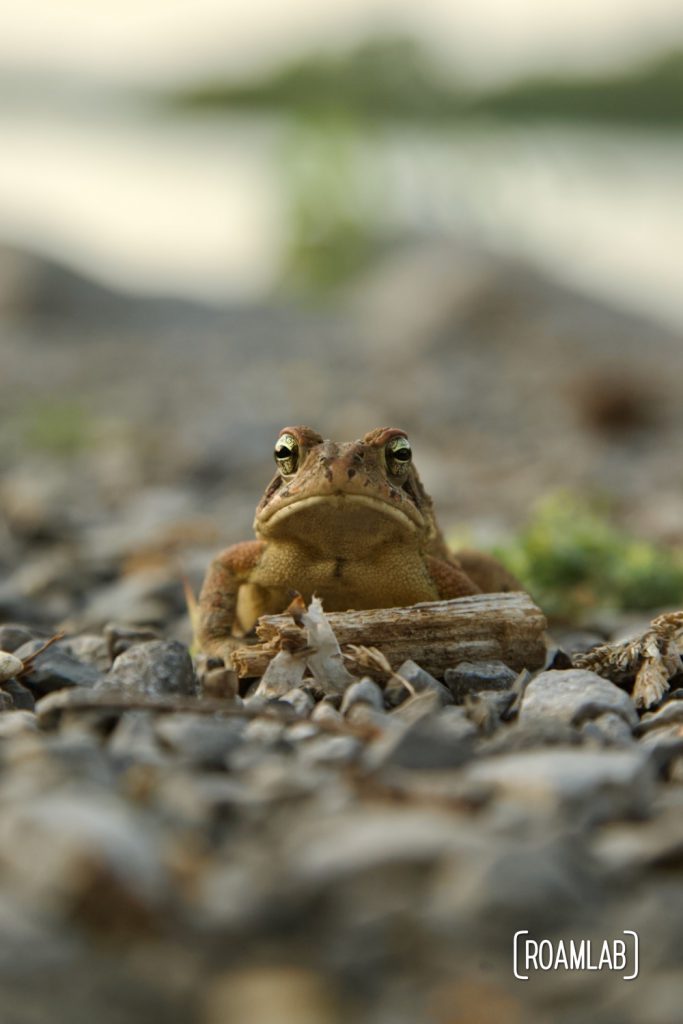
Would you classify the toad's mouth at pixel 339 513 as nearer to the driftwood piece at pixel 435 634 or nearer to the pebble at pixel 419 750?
the driftwood piece at pixel 435 634

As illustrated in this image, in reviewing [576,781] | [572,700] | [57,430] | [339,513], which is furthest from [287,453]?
[57,430]

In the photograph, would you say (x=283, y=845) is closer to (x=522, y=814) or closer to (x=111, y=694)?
(x=522, y=814)

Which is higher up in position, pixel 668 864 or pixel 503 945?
pixel 668 864

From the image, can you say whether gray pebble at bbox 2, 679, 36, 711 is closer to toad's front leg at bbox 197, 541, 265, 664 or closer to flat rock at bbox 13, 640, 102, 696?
flat rock at bbox 13, 640, 102, 696

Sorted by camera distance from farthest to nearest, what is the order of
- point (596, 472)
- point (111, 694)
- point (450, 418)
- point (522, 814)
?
point (450, 418) → point (596, 472) → point (111, 694) → point (522, 814)

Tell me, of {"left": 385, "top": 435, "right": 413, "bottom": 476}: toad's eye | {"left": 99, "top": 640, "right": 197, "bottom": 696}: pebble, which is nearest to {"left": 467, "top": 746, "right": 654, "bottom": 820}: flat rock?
{"left": 99, "top": 640, "right": 197, "bottom": 696}: pebble

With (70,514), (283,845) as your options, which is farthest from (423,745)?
(70,514)
